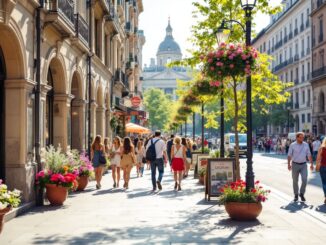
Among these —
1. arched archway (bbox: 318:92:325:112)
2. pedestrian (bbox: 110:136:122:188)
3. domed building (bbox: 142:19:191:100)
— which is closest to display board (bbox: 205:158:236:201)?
pedestrian (bbox: 110:136:122:188)

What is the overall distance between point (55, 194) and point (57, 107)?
4.79 m

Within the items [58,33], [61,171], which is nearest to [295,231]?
[61,171]

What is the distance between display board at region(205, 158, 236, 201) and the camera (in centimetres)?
1286

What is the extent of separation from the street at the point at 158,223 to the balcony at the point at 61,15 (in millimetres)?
4530

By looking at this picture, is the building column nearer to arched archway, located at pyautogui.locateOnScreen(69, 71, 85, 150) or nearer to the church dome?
arched archway, located at pyautogui.locateOnScreen(69, 71, 85, 150)

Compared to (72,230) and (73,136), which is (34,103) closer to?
(72,230)

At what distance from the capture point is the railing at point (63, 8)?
13.3 m

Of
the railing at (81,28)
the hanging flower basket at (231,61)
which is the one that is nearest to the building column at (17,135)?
the hanging flower basket at (231,61)

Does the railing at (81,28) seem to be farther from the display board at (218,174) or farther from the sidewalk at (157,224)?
the display board at (218,174)

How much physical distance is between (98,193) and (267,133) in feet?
215

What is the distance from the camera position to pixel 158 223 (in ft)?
31.1

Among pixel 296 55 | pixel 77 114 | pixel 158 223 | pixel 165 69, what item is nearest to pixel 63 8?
pixel 77 114

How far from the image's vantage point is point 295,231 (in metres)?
8.70

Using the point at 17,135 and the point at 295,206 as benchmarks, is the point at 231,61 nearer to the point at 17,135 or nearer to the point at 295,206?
the point at 295,206
